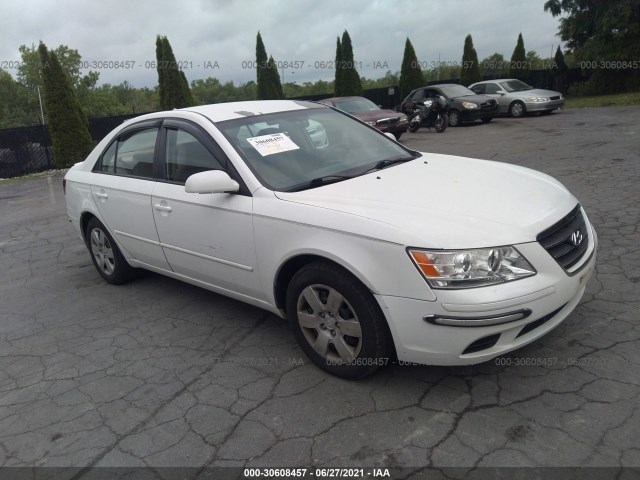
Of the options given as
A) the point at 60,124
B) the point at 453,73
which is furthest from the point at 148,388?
the point at 453,73

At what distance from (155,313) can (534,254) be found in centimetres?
306

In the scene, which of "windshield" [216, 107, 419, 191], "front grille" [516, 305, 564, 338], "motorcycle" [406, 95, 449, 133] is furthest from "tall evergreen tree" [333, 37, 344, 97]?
"front grille" [516, 305, 564, 338]

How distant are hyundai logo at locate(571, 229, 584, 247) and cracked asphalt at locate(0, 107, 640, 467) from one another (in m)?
0.51

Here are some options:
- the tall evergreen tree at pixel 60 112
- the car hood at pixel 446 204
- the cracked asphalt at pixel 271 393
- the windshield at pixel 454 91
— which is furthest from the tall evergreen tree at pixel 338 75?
the car hood at pixel 446 204

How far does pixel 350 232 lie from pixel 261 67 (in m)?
26.5

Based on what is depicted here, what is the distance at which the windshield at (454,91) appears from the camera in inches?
716

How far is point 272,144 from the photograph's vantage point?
370 cm

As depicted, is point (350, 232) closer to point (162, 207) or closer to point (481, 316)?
point (481, 316)

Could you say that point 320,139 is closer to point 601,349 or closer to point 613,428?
point 601,349

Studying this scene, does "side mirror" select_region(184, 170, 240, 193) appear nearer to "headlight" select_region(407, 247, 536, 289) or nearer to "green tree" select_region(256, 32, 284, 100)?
"headlight" select_region(407, 247, 536, 289)

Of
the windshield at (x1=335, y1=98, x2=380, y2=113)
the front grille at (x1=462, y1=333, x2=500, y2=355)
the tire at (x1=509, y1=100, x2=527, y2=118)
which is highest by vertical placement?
the windshield at (x1=335, y1=98, x2=380, y2=113)

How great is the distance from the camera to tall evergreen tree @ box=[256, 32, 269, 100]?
27.5 m

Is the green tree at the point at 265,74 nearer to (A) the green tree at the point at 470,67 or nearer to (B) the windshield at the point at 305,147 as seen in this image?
(A) the green tree at the point at 470,67

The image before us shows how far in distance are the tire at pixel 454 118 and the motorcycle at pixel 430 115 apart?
53 centimetres
